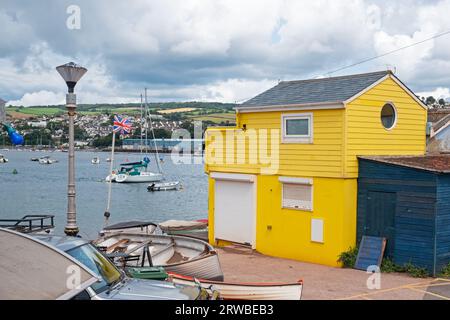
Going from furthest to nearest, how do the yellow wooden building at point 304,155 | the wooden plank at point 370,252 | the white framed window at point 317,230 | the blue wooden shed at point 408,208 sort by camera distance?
the white framed window at point 317,230, the yellow wooden building at point 304,155, the wooden plank at point 370,252, the blue wooden shed at point 408,208

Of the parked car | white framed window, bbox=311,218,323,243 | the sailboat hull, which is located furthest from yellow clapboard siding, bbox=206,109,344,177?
the sailboat hull

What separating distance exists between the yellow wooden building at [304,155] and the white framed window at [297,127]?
0.11 ft

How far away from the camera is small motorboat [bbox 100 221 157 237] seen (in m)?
18.6

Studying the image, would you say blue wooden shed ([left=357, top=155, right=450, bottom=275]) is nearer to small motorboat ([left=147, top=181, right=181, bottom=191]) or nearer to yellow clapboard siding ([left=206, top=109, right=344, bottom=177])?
yellow clapboard siding ([left=206, top=109, right=344, bottom=177])

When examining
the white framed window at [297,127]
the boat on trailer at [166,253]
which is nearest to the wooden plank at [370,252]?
the white framed window at [297,127]

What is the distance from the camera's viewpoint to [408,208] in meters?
15.7

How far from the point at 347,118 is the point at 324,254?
4.18 meters

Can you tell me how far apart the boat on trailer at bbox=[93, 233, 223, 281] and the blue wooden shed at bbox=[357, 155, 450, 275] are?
5.22 metres

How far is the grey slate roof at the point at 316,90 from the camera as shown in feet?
57.3

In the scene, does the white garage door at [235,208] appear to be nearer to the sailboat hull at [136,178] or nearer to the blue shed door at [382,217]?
the blue shed door at [382,217]

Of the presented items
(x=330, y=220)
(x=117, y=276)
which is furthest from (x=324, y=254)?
(x=117, y=276)

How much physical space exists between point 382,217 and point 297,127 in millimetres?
3903

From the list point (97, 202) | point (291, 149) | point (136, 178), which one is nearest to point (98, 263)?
point (291, 149)

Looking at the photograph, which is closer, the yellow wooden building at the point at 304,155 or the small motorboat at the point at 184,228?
the yellow wooden building at the point at 304,155
